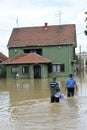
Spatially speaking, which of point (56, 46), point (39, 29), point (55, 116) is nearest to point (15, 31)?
point (39, 29)

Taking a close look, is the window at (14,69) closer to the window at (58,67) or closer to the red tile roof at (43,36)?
the red tile roof at (43,36)

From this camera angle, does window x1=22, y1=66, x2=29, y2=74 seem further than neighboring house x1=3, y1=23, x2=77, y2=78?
Yes

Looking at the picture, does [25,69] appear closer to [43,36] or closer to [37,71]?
[37,71]

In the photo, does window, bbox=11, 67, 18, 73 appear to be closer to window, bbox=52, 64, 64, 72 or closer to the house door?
the house door

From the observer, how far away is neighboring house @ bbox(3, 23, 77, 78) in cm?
6088

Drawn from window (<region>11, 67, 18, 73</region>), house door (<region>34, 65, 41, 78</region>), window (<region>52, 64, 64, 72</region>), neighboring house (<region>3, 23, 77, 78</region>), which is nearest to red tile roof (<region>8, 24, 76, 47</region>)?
neighboring house (<region>3, 23, 77, 78</region>)

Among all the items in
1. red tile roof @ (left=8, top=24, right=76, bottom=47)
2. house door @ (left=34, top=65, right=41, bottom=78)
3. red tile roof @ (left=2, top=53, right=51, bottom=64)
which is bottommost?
house door @ (left=34, top=65, right=41, bottom=78)

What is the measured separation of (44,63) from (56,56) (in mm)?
4273

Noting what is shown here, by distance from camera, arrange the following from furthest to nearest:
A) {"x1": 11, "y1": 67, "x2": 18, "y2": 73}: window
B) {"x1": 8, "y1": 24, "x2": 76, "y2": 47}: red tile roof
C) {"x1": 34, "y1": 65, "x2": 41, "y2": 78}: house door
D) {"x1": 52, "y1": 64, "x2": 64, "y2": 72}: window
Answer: {"x1": 8, "y1": 24, "x2": 76, "y2": 47}: red tile roof, {"x1": 52, "y1": 64, "x2": 64, "y2": 72}: window, {"x1": 11, "y1": 67, "x2": 18, "y2": 73}: window, {"x1": 34, "y1": 65, "x2": 41, "y2": 78}: house door

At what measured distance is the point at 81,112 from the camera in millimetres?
16688

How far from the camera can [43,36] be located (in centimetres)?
6706

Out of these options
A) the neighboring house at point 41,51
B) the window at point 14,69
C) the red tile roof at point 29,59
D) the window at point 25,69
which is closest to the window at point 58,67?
the neighboring house at point 41,51

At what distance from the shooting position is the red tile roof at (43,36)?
65312mm

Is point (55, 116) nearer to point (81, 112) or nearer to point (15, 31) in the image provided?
point (81, 112)
